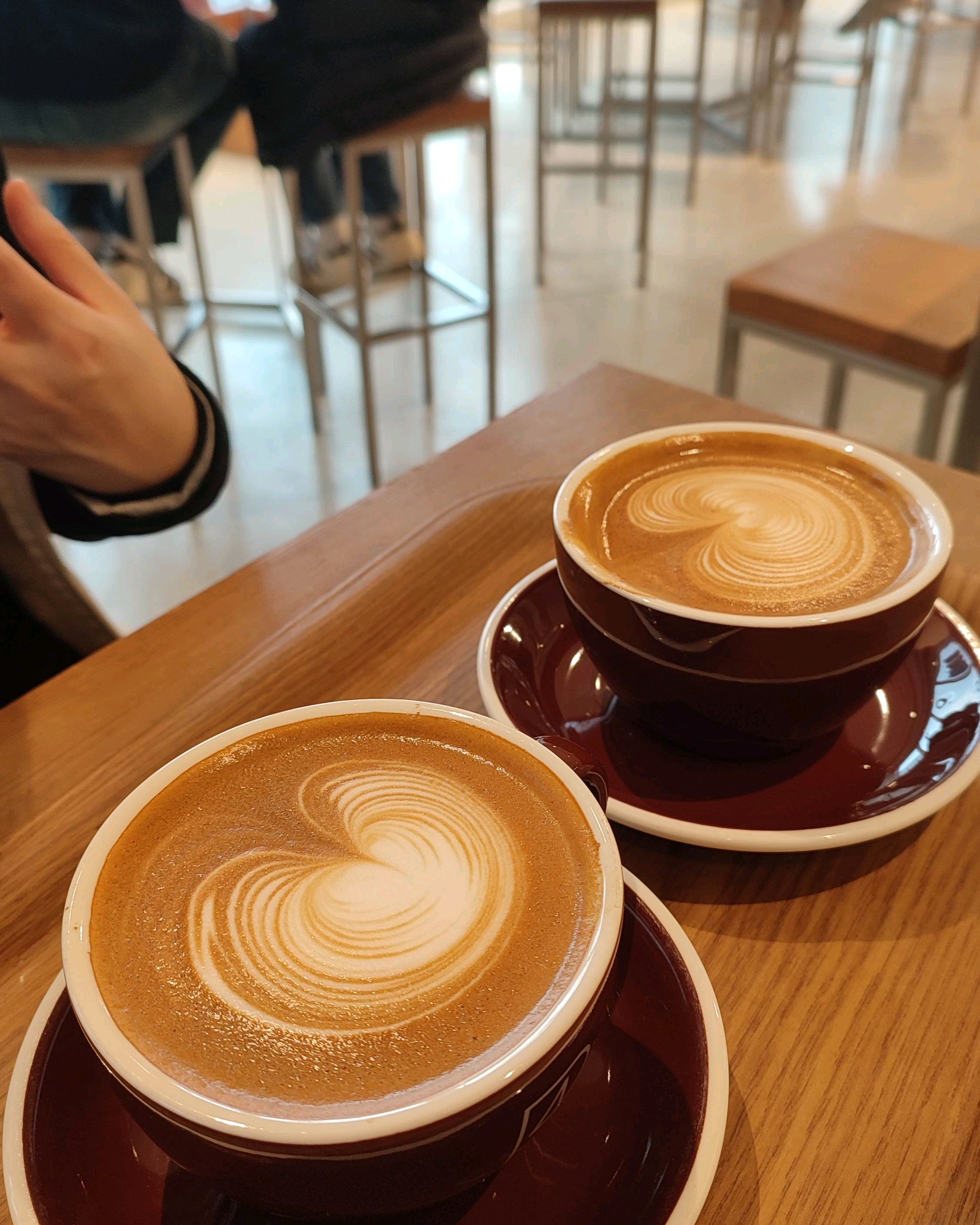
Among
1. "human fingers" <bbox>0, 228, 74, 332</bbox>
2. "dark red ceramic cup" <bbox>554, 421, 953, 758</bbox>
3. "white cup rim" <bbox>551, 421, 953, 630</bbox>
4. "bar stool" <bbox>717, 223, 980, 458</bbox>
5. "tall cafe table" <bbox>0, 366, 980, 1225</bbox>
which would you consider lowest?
"bar stool" <bbox>717, 223, 980, 458</bbox>

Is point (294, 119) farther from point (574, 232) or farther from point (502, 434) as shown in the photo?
point (574, 232)

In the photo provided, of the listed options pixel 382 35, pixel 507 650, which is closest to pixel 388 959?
pixel 507 650

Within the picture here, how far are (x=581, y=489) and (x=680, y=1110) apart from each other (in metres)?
0.29

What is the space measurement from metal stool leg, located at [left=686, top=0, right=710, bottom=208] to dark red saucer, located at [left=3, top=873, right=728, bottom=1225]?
354 cm

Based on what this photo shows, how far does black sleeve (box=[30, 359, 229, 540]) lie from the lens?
2.36 ft

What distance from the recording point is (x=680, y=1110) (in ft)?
1.10

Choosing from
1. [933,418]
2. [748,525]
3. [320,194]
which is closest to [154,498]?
[748,525]

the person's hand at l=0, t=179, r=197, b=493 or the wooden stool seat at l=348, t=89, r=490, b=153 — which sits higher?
the person's hand at l=0, t=179, r=197, b=493

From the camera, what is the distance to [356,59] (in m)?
1.72

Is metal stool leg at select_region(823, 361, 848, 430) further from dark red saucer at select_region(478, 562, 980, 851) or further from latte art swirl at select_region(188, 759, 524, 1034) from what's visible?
latte art swirl at select_region(188, 759, 524, 1034)

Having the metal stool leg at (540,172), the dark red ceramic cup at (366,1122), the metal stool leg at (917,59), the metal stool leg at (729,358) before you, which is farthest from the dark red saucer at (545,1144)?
the metal stool leg at (917,59)

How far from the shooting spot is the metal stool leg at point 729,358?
1.67 metres

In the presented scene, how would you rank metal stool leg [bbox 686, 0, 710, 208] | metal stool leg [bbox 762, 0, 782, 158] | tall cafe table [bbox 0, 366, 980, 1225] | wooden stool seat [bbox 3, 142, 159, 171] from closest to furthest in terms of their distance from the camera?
1. tall cafe table [bbox 0, 366, 980, 1225]
2. wooden stool seat [bbox 3, 142, 159, 171]
3. metal stool leg [bbox 686, 0, 710, 208]
4. metal stool leg [bbox 762, 0, 782, 158]

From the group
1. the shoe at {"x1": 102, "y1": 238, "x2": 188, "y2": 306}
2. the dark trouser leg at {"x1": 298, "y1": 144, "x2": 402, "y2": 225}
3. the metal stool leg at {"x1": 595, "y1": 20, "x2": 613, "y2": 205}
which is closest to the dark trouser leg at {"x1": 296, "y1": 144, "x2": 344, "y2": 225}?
the dark trouser leg at {"x1": 298, "y1": 144, "x2": 402, "y2": 225}
